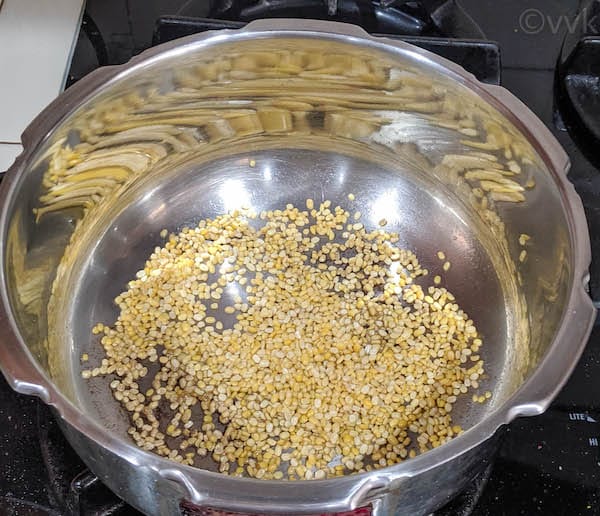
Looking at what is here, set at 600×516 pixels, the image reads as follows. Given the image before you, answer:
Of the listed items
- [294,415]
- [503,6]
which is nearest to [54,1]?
[503,6]

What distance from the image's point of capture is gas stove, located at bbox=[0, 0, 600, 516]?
90 cm

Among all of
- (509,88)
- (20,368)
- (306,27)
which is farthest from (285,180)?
(20,368)

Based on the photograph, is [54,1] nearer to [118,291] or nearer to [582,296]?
[118,291]

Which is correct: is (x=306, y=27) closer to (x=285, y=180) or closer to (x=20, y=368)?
(x=285, y=180)

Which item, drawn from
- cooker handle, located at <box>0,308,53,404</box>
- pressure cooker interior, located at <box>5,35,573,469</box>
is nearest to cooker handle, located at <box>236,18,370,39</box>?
pressure cooker interior, located at <box>5,35,573,469</box>

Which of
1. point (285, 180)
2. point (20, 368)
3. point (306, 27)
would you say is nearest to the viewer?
point (20, 368)

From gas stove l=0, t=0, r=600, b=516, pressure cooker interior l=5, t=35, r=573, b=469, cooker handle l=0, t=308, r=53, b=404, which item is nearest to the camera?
cooker handle l=0, t=308, r=53, b=404

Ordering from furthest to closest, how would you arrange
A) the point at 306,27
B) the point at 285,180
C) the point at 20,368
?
the point at 285,180 < the point at 306,27 < the point at 20,368

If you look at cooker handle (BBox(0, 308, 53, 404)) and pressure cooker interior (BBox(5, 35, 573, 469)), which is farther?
pressure cooker interior (BBox(5, 35, 573, 469))

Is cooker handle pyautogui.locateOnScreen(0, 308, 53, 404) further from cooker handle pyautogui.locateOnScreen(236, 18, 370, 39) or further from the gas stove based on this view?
cooker handle pyautogui.locateOnScreen(236, 18, 370, 39)

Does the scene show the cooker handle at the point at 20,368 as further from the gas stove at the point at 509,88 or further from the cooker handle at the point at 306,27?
the cooker handle at the point at 306,27

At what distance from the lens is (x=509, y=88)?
4.14 ft

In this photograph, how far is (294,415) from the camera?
0.99 m

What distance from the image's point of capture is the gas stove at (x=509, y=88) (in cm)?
90
